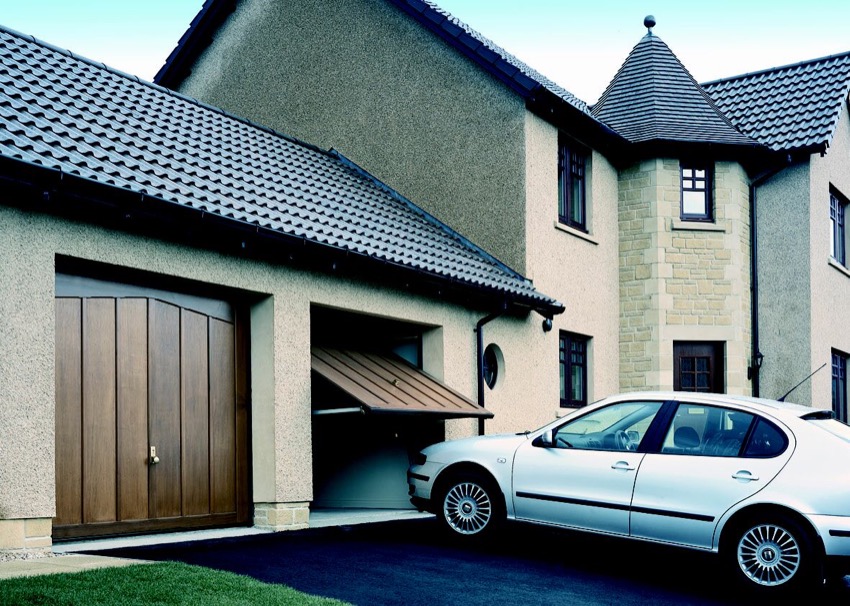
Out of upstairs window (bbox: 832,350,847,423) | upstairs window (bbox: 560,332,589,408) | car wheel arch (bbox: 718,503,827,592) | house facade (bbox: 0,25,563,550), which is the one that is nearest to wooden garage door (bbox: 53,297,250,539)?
house facade (bbox: 0,25,563,550)

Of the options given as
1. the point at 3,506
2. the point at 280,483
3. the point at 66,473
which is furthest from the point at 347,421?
the point at 3,506

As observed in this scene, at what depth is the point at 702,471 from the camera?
29.8ft

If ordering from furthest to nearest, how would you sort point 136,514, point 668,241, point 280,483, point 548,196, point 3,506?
point 668,241 < point 548,196 < point 280,483 < point 136,514 < point 3,506

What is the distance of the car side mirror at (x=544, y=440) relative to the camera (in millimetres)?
10031

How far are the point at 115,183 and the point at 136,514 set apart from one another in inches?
121

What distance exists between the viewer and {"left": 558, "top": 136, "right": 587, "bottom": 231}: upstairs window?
17719mm

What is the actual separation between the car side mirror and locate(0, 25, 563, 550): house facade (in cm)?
215

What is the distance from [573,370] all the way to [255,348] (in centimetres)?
777

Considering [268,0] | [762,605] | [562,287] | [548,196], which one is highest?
[268,0]

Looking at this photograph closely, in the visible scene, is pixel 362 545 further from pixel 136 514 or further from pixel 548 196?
pixel 548 196

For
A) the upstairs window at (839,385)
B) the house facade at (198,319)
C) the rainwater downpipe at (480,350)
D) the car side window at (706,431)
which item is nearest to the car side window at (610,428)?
the car side window at (706,431)

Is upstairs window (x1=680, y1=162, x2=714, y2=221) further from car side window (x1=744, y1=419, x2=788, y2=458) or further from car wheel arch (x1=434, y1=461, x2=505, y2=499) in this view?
car side window (x1=744, y1=419, x2=788, y2=458)

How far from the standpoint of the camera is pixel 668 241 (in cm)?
1898

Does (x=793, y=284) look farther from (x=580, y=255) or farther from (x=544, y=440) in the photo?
(x=544, y=440)
